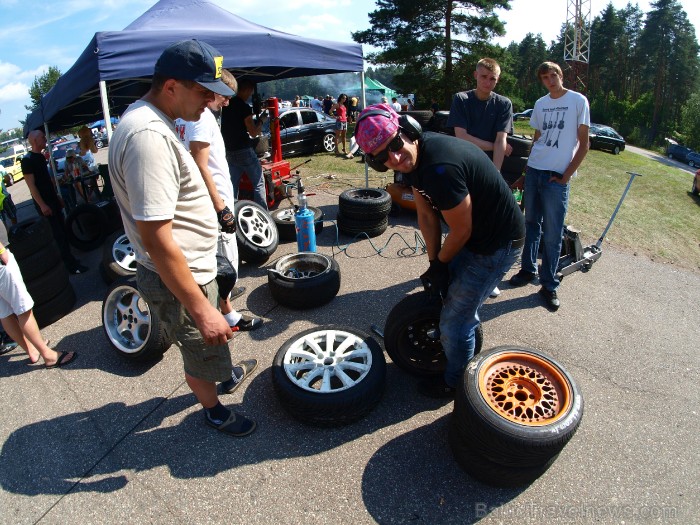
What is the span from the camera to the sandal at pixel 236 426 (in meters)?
2.49

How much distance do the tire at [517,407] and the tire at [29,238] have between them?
3964 millimetres

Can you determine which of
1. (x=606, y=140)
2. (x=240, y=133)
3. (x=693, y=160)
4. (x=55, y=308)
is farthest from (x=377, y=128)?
(x=693, y=160)

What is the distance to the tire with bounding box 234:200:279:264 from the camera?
464 cm

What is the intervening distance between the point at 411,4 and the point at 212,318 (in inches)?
922

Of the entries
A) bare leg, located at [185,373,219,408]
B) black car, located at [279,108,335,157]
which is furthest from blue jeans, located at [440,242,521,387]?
black car, located at [279,108,335,157]

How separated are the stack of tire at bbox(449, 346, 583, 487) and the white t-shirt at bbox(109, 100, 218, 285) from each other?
1718 mm

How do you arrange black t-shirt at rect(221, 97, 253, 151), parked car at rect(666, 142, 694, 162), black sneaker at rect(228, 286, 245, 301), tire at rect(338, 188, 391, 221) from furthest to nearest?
parked car at rect(666, 142, 694, 162) < tire at rect(338, 188, 391, 221) < black t-shirt at rect(221, 97, 253, 151) < black sneaker at rect(228, 286, 245, 301)

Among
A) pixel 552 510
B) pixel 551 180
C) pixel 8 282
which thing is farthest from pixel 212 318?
pixel 551 180

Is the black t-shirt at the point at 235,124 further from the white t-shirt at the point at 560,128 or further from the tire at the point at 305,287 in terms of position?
the white t-shirt at the point at 560,128

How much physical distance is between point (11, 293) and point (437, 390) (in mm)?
3248

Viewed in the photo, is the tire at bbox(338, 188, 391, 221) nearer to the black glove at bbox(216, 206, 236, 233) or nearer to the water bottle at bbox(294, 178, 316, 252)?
the water bottle at bbox(294, 178, 316, 252)

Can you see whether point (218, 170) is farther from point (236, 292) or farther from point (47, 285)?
point (47, 285)

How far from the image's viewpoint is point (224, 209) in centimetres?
326

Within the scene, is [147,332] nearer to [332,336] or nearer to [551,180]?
[332,336]
